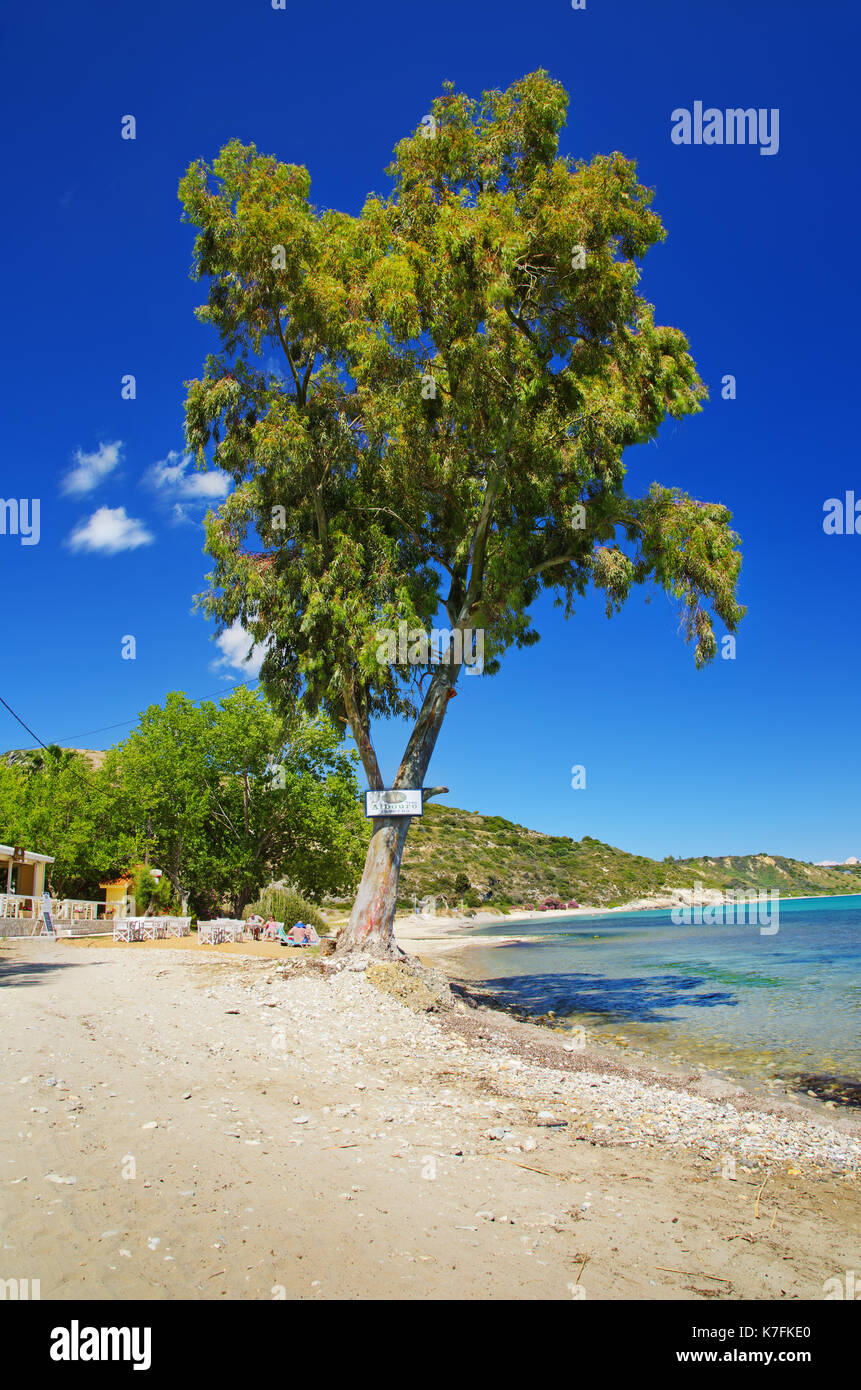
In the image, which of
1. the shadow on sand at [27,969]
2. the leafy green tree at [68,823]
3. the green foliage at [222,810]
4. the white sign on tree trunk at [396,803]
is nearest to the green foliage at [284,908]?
the green foliage at [222,810]

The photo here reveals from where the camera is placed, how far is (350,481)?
16547 mm

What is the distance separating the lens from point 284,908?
28141mm

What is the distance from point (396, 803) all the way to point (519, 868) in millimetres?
99494

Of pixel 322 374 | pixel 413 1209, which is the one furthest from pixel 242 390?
pixel 413 1209

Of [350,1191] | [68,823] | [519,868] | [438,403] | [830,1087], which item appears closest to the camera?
[350,1191]

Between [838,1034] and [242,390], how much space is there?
17.2 metres

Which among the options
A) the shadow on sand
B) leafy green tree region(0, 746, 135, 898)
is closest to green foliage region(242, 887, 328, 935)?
leafy green tree region(0, 746, 135, 898)

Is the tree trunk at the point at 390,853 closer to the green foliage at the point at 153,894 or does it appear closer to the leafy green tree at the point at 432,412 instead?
the leafy green tree at the point at 432,412

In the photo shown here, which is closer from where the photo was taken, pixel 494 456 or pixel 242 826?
pixel 494 456

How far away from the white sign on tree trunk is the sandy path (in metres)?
6.77

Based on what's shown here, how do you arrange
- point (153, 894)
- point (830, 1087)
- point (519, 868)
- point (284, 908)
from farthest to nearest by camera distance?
point (519, 868), point (153, 894), point (284, 908), point (830, 1087)

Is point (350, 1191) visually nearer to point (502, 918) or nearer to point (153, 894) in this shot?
point (153, 894)

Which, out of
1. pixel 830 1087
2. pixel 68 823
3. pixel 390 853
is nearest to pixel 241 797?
pixel 68 823
